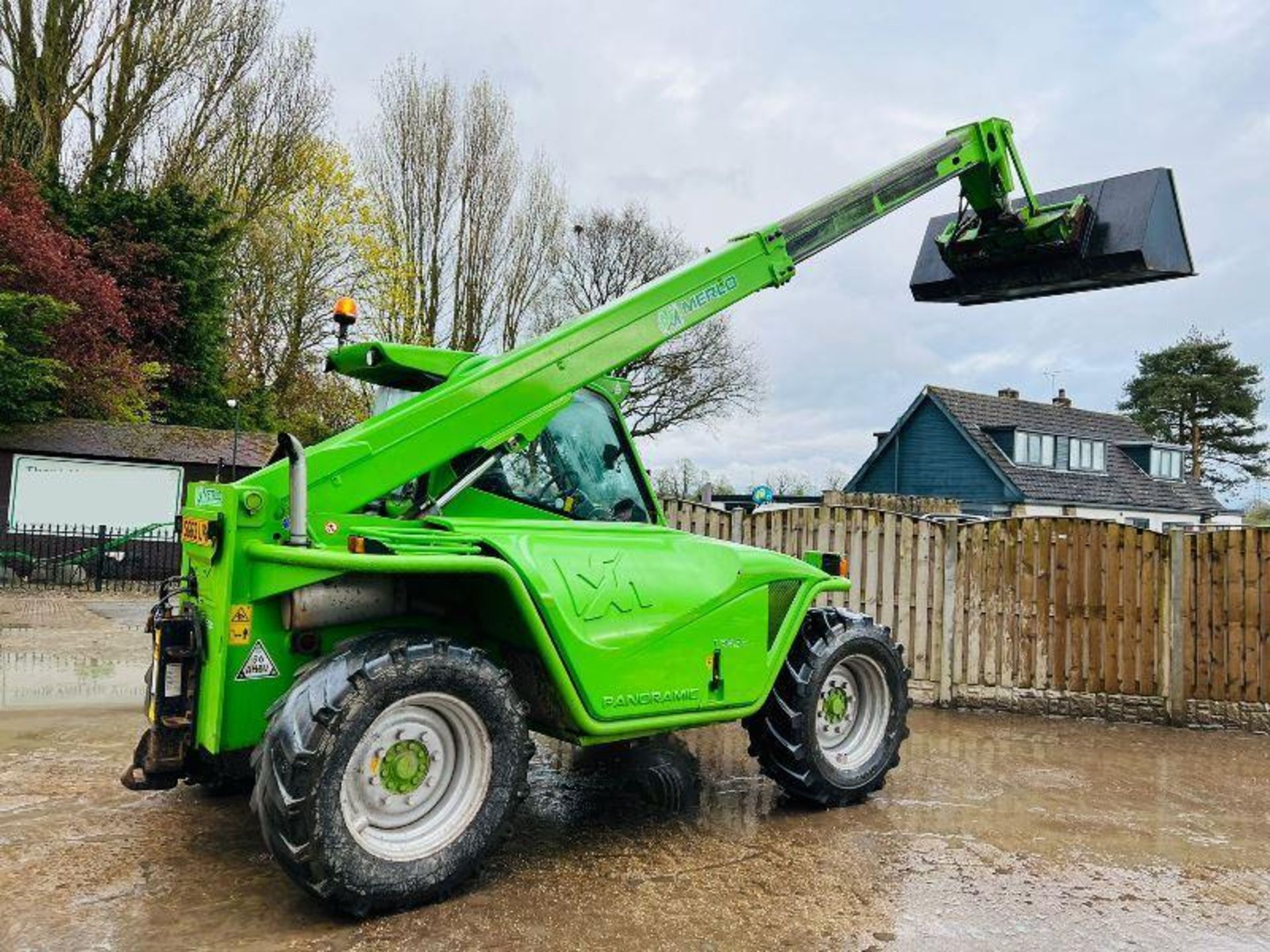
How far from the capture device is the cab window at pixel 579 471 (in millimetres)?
5078

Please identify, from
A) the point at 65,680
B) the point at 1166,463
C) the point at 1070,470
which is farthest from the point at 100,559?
the point at 1166,463

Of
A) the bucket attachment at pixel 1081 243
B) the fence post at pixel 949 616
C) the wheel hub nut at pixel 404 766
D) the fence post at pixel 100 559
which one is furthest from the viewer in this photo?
the fence post at pixel 100 559

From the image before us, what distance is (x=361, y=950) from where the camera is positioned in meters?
3.54

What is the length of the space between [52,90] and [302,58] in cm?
729

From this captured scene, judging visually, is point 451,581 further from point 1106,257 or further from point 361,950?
point 1106,257

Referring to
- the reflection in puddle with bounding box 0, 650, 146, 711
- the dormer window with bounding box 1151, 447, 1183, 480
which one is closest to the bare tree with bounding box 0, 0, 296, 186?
the reflection in puddle with bounding box 0, 650, 146, 711

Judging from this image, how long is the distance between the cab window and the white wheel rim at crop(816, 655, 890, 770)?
150cm

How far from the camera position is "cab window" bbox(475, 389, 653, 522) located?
5.08 meters

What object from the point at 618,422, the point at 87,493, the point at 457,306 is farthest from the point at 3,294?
the point at 618,422

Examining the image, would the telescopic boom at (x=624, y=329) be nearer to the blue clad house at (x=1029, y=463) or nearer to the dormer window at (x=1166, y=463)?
the blue clad house at (x=1029, y=463)

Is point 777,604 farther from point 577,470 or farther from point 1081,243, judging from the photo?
point 1081,243

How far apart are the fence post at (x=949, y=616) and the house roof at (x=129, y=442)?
14.5 m

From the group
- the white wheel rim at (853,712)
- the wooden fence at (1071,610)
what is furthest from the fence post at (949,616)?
the white wheel rim at (853,712)

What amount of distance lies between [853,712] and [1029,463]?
32.0 meters
